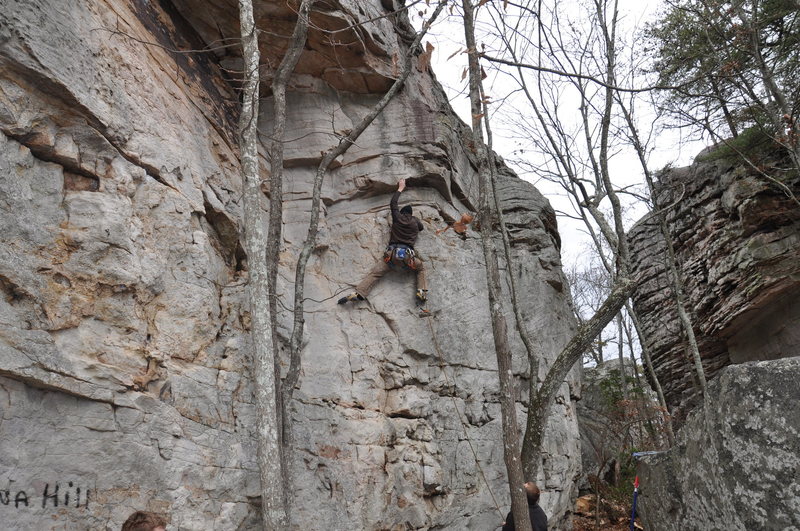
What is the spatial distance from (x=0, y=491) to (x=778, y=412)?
6.02 m

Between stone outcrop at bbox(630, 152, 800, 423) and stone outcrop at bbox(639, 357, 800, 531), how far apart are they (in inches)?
328

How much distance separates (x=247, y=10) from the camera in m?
7.57

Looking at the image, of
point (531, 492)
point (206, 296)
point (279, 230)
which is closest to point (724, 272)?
point (531, 492)

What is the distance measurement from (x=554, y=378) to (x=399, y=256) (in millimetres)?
3504

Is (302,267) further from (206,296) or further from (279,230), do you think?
(206,296)

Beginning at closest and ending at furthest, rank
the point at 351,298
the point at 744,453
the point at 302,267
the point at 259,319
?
1. the point at 744,453
2. the point at 259,319
3. the point at 302,267
4. the point at 351,298

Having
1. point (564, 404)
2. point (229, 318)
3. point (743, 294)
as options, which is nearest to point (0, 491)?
point (229, 318)

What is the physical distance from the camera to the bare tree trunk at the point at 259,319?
5734mm

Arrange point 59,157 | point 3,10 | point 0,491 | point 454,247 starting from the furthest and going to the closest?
1. point 454,247
2. point 59,157
3. point 3,10
4. point 0,491

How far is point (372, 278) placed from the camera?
32.3 feet

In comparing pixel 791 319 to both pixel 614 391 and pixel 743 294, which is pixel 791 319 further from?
pixel 614 391

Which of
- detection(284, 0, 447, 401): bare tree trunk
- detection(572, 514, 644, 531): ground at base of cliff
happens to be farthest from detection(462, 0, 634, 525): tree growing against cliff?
detection(572, 514, 644, 531): ground at base of cliff

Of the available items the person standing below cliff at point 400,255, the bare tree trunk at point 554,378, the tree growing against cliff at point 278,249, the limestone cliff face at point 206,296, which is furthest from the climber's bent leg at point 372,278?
the bare tree trunk at point 554,378

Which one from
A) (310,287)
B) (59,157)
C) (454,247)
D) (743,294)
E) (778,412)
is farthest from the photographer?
(743,294)
